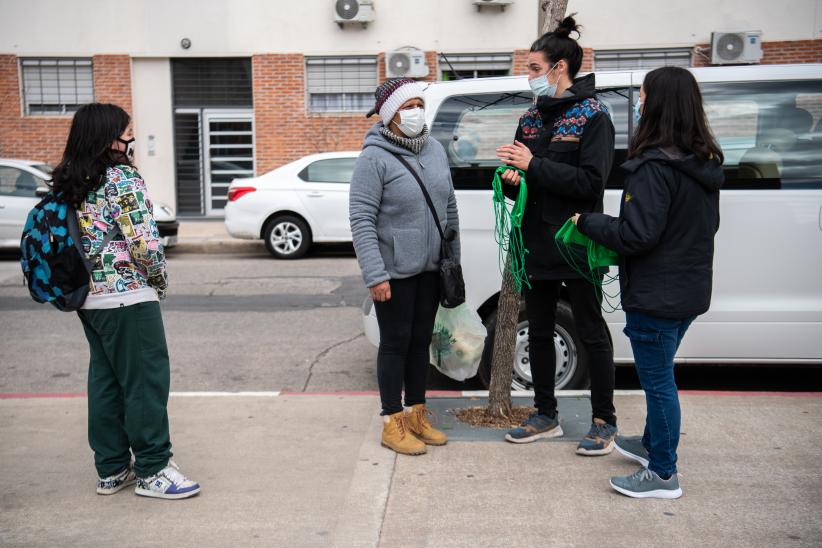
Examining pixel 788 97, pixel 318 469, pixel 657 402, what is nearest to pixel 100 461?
pixel 318 469

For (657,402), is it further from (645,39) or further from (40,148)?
(40,148)

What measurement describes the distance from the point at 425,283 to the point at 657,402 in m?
1.29

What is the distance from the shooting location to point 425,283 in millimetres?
4441

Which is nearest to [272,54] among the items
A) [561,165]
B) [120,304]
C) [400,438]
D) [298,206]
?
[298,206]

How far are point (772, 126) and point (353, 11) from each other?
12.9 metres

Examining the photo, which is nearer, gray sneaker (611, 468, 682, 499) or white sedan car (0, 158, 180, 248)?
gray sneaker (611, 468, 682, 499)

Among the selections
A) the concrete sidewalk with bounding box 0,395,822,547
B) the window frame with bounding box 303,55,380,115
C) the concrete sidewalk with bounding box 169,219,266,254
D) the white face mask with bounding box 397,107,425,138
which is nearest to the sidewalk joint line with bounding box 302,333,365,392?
the concrete sidewalk with bounding box 0,395,822,547

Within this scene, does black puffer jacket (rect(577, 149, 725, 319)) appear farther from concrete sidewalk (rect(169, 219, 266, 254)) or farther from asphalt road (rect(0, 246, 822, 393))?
concrete sidewalk (rect(169, 219, 266, 254))

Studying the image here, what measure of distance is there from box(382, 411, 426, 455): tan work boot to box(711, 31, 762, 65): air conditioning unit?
46.4ft

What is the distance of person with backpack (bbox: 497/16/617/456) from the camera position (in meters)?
4.09

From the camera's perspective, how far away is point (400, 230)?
14.2 ft

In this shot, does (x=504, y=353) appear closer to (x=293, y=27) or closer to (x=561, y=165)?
(x=561, y=165)

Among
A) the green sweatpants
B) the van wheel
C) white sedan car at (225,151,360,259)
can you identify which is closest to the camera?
the green sweatpants

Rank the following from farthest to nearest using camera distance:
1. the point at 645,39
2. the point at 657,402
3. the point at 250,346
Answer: the point at 645,39, the point at 250,346, the point at 657,402
